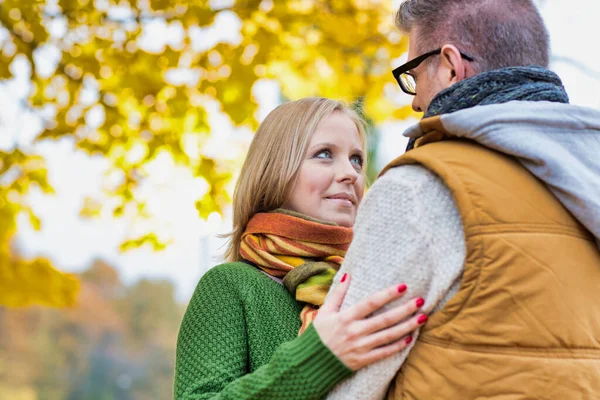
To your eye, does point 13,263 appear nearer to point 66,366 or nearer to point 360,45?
point 360,45

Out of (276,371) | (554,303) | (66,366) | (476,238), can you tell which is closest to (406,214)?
(476,238)

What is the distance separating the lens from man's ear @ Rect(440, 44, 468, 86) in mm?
1650

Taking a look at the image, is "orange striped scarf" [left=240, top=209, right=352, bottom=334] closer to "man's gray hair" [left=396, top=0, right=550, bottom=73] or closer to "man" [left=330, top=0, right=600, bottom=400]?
"man" [left=330, top=0, right=600, bottom=400]

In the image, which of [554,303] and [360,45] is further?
[360,45]

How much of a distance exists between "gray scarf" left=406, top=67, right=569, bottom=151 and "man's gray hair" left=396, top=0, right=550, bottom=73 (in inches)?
3.4

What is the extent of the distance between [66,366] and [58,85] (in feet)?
51.4

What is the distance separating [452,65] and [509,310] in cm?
59

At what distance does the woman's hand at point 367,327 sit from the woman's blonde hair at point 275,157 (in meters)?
0.77

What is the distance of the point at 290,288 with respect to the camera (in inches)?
79.1

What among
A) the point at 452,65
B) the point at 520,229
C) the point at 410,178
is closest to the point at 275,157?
the point at 452,65

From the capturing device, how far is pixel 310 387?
1527mm

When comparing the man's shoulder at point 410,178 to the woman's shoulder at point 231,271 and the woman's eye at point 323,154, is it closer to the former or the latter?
the woman's shoulder at point 231,271

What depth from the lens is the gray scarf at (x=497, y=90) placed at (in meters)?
1.51

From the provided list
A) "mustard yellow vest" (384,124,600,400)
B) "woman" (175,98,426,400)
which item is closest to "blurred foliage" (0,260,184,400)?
"woman" (175,98,426,400)
